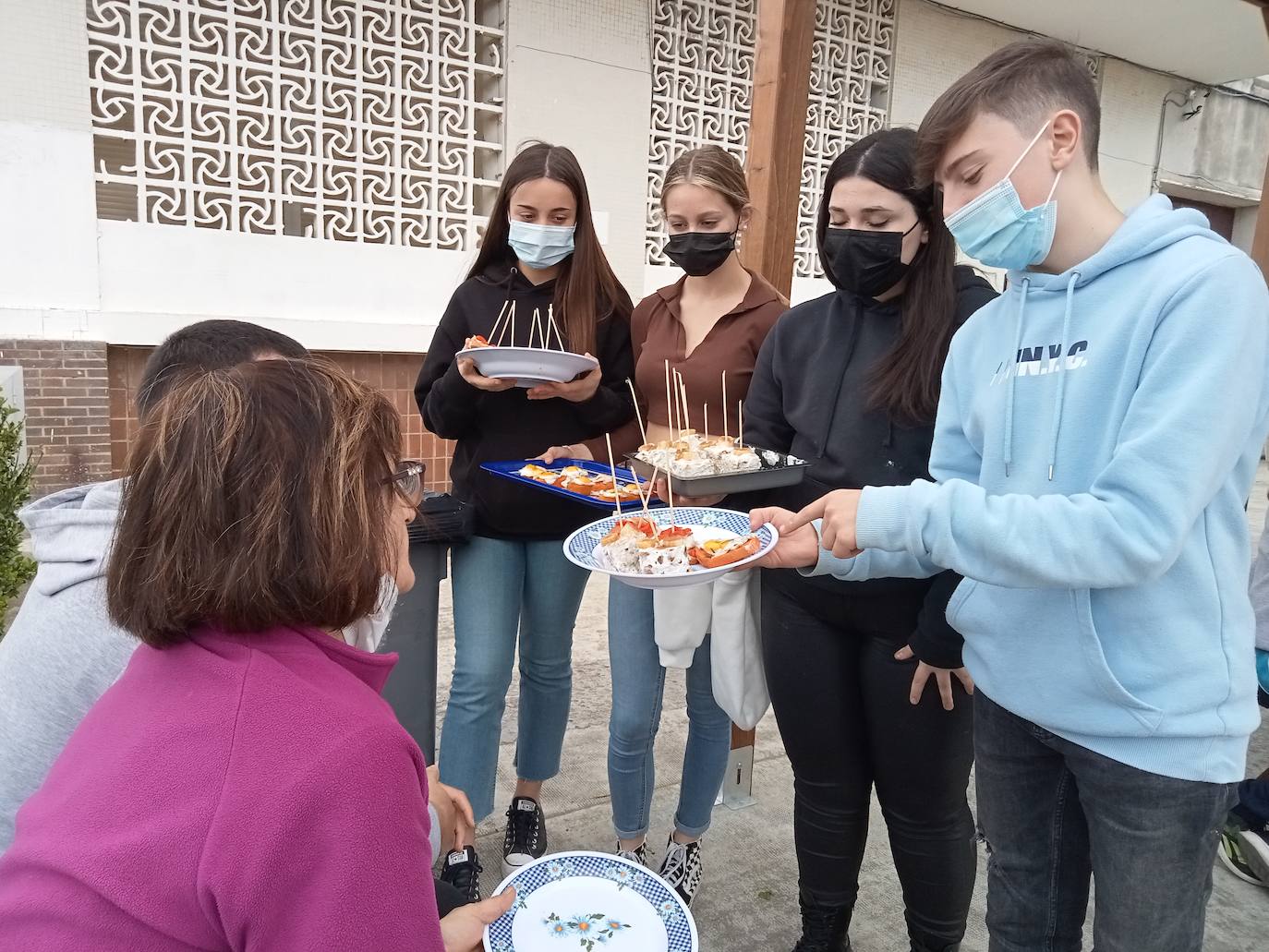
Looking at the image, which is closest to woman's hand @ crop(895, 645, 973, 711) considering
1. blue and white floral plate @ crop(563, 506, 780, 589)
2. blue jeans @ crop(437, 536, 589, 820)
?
blue and white floral plate @ crop(563, 506, 780, 589)

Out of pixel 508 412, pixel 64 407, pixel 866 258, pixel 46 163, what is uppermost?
pixel 46 163

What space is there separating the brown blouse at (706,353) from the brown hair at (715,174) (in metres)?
0.23

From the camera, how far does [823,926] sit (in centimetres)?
215

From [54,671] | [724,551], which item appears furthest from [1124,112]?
[54,671]

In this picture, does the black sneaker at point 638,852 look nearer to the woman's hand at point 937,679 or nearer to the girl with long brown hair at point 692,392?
the girl with long brown hair at point 692,392

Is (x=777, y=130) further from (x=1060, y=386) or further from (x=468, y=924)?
(x=468, y=924)

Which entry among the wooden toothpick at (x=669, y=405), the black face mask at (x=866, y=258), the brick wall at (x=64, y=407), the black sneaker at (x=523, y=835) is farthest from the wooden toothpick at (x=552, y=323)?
the brick wall at (x=64, y=407)

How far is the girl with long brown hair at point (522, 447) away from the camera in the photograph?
2.51m

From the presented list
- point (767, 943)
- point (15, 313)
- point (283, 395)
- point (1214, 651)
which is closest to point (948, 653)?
point (1214, 651)

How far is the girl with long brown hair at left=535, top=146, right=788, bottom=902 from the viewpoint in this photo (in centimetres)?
245

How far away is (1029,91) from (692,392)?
125 centimetres

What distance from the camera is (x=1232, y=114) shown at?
35.6ft

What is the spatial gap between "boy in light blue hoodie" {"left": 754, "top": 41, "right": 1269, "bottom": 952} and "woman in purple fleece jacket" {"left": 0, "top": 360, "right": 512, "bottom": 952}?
32.8 inches

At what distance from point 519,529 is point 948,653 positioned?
4.09 feet
